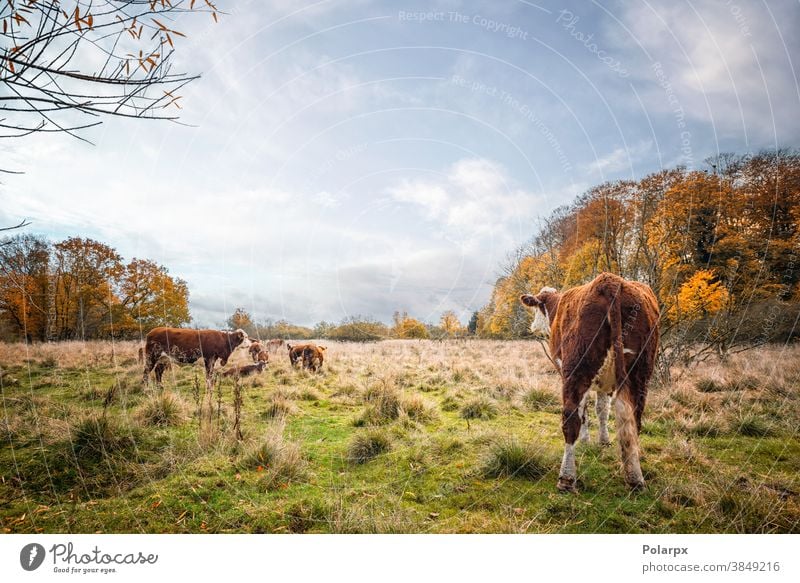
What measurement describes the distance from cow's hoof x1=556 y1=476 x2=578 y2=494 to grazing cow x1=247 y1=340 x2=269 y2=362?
308 inches

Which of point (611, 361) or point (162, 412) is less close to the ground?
point (611, 361)

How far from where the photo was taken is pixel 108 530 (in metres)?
2.53

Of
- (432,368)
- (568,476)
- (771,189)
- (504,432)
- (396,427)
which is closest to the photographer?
(568,476)

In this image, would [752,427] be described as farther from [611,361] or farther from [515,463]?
[515,463]

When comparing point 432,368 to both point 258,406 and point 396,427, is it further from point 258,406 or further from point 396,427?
point 258,406

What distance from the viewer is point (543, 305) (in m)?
4.88

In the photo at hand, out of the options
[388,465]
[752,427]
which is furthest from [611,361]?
[752,427]

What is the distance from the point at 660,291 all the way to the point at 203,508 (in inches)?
329

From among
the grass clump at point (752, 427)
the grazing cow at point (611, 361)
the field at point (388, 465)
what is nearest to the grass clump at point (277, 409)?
the field at point (388, 465)

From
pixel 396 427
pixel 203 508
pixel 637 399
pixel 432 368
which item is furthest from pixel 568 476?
pixel 432 368
